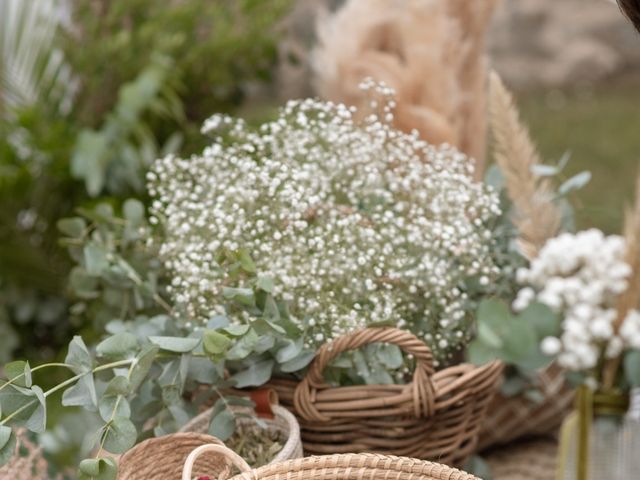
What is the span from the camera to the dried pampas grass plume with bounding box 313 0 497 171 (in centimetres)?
153

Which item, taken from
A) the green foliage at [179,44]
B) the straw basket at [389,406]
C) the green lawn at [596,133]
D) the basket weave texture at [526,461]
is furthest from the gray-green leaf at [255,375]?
the green lawn at [596,133]

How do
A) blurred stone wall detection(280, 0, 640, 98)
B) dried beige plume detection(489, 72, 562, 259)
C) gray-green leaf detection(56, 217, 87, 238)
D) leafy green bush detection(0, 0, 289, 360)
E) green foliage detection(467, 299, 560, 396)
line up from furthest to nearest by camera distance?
1. blurred stone wall detection(280, 0, 640, 98)
2. leafy green bush detection(0, 0, 289, 360)
3. gray-green leaf detection(56, 217, 87, 238)
4. dried beige plume detection(489, 72, 562, 259)
5. green foliage detection(467, 299, 560, 396)

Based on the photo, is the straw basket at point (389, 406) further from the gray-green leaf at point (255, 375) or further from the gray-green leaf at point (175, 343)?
the gray-green leaf at point (175, 343)

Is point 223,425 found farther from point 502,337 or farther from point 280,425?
point 502,337

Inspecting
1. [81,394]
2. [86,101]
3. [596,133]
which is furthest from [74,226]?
[596,133]

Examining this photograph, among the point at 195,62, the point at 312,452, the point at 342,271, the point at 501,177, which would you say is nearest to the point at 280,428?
the point at 312,452

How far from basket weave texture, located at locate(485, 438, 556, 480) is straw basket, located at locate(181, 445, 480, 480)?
60 centimetres

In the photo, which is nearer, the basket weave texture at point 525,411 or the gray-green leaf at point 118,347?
the gray-green leaf at point 118,347

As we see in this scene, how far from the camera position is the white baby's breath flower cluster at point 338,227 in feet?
3.64

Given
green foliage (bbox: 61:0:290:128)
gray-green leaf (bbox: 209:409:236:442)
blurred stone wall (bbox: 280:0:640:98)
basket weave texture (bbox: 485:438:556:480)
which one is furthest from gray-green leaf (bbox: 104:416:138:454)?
blurred stone wall (bbox: 280:0:640:98)

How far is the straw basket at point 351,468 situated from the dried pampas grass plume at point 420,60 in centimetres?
74

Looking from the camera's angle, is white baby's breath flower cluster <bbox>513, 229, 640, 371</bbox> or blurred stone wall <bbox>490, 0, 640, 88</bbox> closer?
white baby's breath flower cluster <bbox>513, 229, 640, 371</bbox>

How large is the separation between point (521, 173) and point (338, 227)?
0.77 feet

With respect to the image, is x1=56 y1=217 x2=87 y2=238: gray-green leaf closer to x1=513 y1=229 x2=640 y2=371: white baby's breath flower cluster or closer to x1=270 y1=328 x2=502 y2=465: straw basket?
x1=270 y1=328 x2=502 y2=465: straw basket
